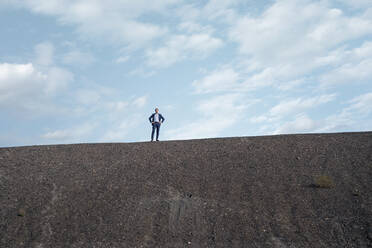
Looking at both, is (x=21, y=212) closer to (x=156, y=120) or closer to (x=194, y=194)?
(x=194, y=194)

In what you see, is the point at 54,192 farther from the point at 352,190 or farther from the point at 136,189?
the point at 352,190

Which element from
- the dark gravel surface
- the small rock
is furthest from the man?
the small rock

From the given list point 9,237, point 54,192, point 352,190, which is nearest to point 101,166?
point 54,192

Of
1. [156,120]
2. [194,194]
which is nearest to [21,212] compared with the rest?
[194,194]

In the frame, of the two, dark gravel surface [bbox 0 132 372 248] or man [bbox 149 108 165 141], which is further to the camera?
man [bbox 149 108 165 141]

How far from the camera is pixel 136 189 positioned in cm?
1499

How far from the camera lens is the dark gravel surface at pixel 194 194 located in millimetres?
11875

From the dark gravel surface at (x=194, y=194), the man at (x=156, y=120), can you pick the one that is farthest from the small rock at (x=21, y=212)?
the man at (x=156, y=120)

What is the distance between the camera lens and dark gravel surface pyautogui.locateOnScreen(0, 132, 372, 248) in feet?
39.0

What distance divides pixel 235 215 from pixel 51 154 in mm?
10952

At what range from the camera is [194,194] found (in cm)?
1444

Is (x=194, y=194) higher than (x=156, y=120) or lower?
lower

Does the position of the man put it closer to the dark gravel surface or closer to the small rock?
the dark gravel surface

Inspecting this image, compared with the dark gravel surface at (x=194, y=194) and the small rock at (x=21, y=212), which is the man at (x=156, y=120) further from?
the small rock at (x=21, y=212)
